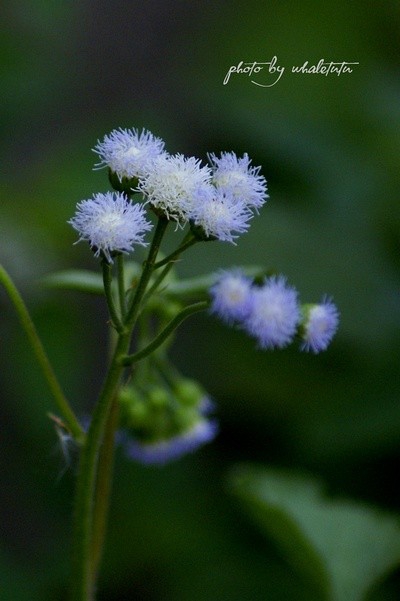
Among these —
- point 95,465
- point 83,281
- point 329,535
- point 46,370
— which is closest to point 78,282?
point 83,281

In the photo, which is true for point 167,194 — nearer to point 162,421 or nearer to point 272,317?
point 272,317

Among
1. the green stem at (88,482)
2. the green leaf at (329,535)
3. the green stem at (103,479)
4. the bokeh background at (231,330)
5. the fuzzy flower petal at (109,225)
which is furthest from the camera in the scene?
the bokeh background at (231,330)

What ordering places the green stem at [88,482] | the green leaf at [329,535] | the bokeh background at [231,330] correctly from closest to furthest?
the green stem at [88,482]
the green leaf at [329,535]
the bokeh background at [231,330]

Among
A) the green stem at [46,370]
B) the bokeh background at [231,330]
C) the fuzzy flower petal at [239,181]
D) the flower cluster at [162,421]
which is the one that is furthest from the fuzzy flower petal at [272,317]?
the bokeh background at [231,330]

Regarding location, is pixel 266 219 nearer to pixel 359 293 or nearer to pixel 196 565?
pixel 359 293

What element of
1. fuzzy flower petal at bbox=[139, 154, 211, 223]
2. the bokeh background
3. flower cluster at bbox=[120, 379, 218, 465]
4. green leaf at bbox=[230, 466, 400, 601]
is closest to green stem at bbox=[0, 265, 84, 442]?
fuzzy flower petal at bbox=[139, 154, 211, 223]

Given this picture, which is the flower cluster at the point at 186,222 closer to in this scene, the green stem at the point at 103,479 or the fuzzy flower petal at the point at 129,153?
the fuzzy flower petal at the point at 129,153

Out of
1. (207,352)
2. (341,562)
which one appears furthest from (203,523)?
(341,562)
